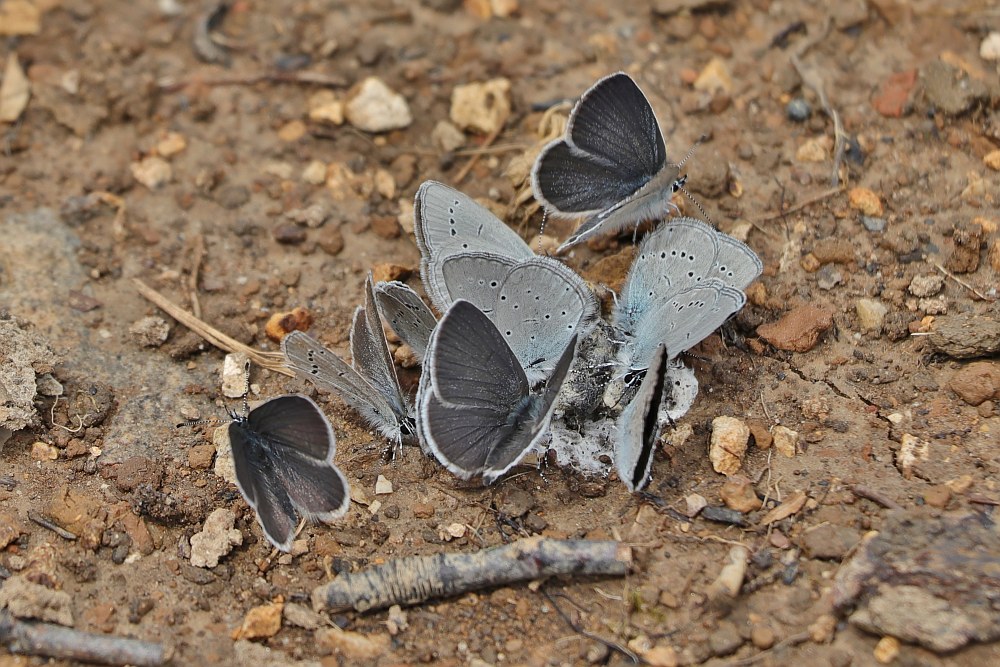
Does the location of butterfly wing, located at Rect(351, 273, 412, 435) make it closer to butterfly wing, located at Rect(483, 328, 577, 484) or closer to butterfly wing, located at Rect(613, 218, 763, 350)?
butterfly wing, located at Rect(483, 328, 577, 484)

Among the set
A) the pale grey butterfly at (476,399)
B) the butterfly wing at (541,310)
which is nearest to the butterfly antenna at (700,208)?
the butterfly wing at (541,310)

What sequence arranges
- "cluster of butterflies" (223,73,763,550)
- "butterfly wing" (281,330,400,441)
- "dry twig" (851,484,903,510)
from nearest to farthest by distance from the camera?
"dry twig" (851,484,903,510)
"cluster of butterflies" (223,73,763,550)
"butterfly wing" (281,330,400,441)

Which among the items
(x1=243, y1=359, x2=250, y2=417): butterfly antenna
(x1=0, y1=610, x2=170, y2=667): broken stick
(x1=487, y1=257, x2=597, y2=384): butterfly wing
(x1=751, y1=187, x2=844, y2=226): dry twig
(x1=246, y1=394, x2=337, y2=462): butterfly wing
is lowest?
(x1=243, y1=359, x2=250, y2=417): butterfly antenna

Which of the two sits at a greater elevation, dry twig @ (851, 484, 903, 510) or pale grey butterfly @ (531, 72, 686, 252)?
pale grey butterfly @ (531, 72, 686, 252)

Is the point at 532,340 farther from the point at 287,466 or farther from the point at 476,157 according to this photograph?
the point at 476,157

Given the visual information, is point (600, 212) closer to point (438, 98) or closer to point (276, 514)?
point (438, 98)

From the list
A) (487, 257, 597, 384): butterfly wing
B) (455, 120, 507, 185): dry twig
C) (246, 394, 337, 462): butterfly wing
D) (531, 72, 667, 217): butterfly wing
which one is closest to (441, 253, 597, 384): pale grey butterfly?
(487, 257, 597, 384): butterfly wing

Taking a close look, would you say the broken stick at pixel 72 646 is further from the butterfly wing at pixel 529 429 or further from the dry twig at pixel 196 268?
the dry twig at pixel 196 268
